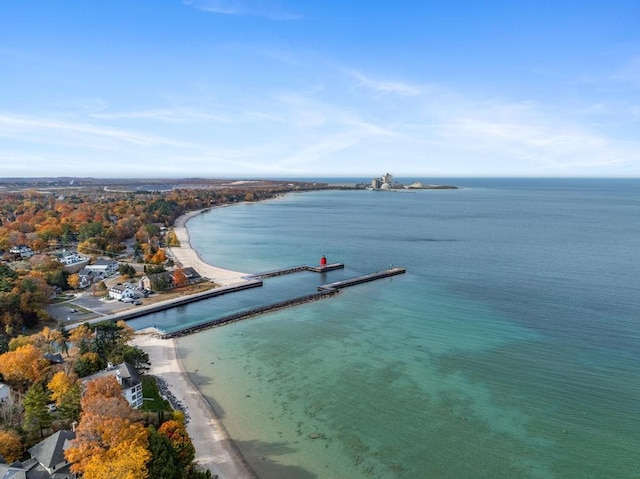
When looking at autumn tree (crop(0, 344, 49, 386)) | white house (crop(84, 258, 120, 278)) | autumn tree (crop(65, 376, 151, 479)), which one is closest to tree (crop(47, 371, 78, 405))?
autumn tree (crop(0, 344, 49, 386))

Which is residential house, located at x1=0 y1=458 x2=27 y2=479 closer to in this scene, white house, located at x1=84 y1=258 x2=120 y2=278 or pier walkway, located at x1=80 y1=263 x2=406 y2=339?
pier walkway, located at x1=80 y1=263 x2=406 y2=339

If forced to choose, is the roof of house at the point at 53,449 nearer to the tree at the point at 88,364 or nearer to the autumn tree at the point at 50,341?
the tree at the point at 88,364

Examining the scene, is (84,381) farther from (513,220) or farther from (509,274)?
(513,220)

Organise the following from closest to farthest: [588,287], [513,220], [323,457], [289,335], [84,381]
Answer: [323,457]
[84,381]
[289,335]
[588,287]
[513,220]

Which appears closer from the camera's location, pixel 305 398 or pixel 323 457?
pixel 323 457

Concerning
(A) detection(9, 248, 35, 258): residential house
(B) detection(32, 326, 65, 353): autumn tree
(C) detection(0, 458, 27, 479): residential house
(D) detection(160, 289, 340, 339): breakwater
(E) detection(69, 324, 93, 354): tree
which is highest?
(A) detection(9, 248, 35, 258): residential house

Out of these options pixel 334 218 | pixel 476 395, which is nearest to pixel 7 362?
pixel 476 395
